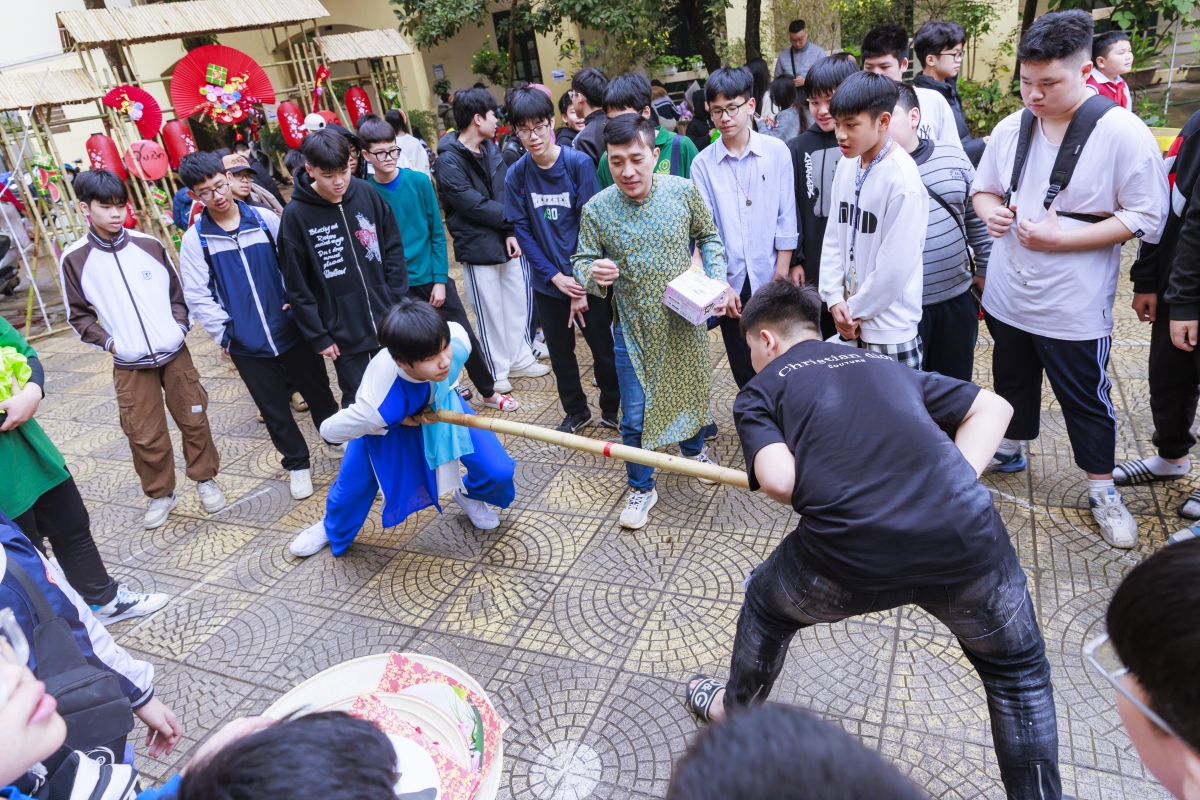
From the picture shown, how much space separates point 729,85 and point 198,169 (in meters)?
2.75

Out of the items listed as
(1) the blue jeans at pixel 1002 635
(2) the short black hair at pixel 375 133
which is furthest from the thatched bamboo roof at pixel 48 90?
(1) the blue jeans at pixel 1002 635

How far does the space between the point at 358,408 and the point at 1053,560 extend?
2892mm

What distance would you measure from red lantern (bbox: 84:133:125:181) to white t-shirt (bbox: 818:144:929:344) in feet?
23.9

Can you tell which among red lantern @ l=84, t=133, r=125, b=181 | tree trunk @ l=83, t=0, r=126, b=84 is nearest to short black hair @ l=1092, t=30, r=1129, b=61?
red lantern @ l=84, t=133, r=125, b=181

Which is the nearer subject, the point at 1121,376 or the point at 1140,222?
the point at 1140,222

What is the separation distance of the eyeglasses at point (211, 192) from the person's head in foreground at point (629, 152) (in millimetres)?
2076

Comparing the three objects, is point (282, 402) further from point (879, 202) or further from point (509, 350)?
point (879, 202)

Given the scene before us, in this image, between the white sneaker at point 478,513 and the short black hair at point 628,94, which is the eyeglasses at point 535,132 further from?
the white sneaker at point 478,513

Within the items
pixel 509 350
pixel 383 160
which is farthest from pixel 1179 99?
pixel 383 160

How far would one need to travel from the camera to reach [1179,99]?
954 cm

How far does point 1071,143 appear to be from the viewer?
2832 millimetres

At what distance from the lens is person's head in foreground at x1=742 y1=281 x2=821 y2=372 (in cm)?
220

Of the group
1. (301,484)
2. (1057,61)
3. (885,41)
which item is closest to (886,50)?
(885,41)

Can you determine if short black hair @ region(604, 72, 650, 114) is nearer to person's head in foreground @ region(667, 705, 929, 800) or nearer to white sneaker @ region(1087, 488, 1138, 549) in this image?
white sneaker @ region(1087, 488, 1138, 549)
